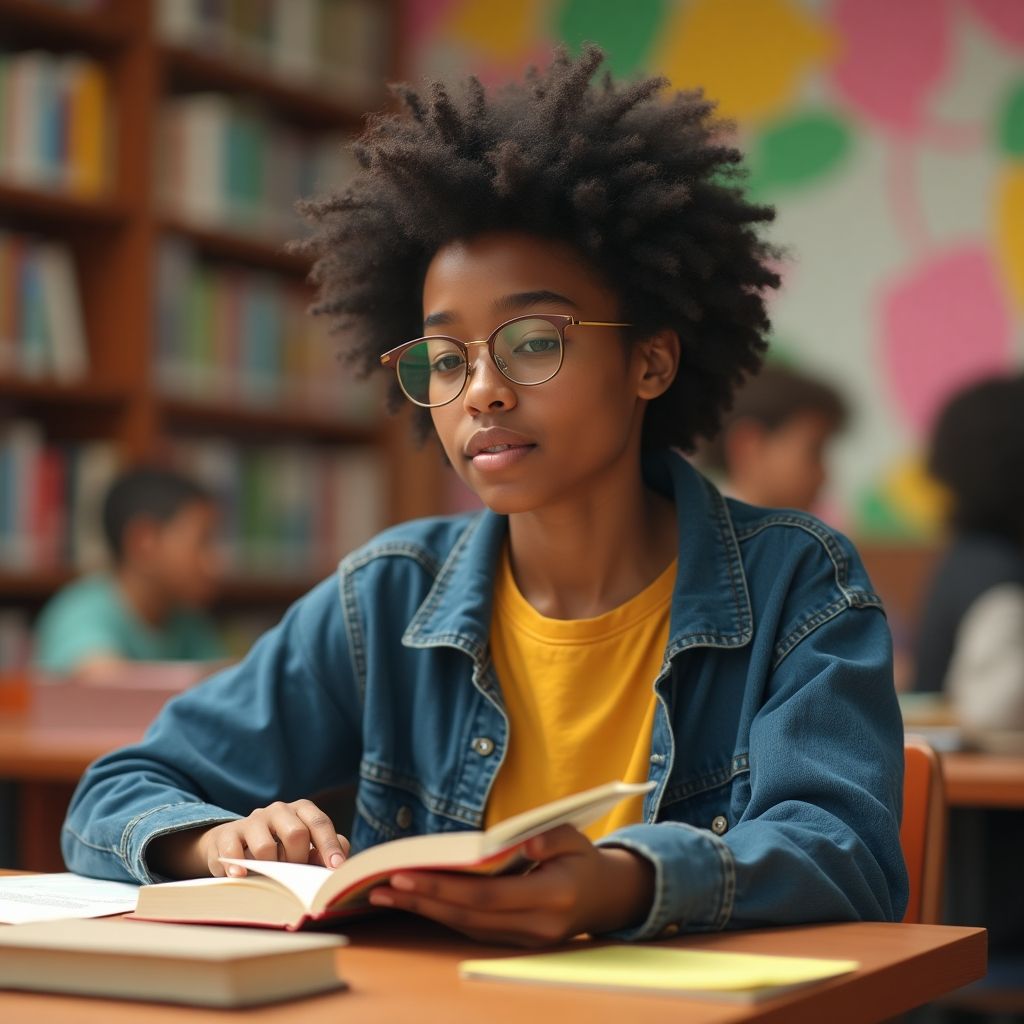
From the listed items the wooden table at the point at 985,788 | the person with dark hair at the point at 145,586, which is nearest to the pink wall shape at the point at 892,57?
the person with dark hair at the point at 145,586

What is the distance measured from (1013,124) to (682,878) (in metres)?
3.74

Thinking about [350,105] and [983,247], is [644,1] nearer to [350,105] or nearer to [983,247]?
[350,105]

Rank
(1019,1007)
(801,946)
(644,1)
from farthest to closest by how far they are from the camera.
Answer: (644,1), (1019,1007), (801,946)

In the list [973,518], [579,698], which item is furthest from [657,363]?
[973,518]

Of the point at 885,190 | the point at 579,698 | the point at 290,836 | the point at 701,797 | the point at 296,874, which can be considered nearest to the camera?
the point at 296,874

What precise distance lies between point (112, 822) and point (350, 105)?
157 inches

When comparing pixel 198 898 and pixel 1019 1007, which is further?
pixel 1019 1007

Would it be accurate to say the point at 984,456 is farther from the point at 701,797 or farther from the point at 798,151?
the point at 701,797

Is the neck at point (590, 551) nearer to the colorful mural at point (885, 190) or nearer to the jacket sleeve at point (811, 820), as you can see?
the jacket sleeve at point (811, 820)

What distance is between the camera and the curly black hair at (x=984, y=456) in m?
3.17

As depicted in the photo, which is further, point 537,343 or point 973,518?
point 973,518

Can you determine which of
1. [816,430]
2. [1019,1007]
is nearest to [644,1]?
[816,430]

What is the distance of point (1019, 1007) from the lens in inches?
84.0

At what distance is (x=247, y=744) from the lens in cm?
149
